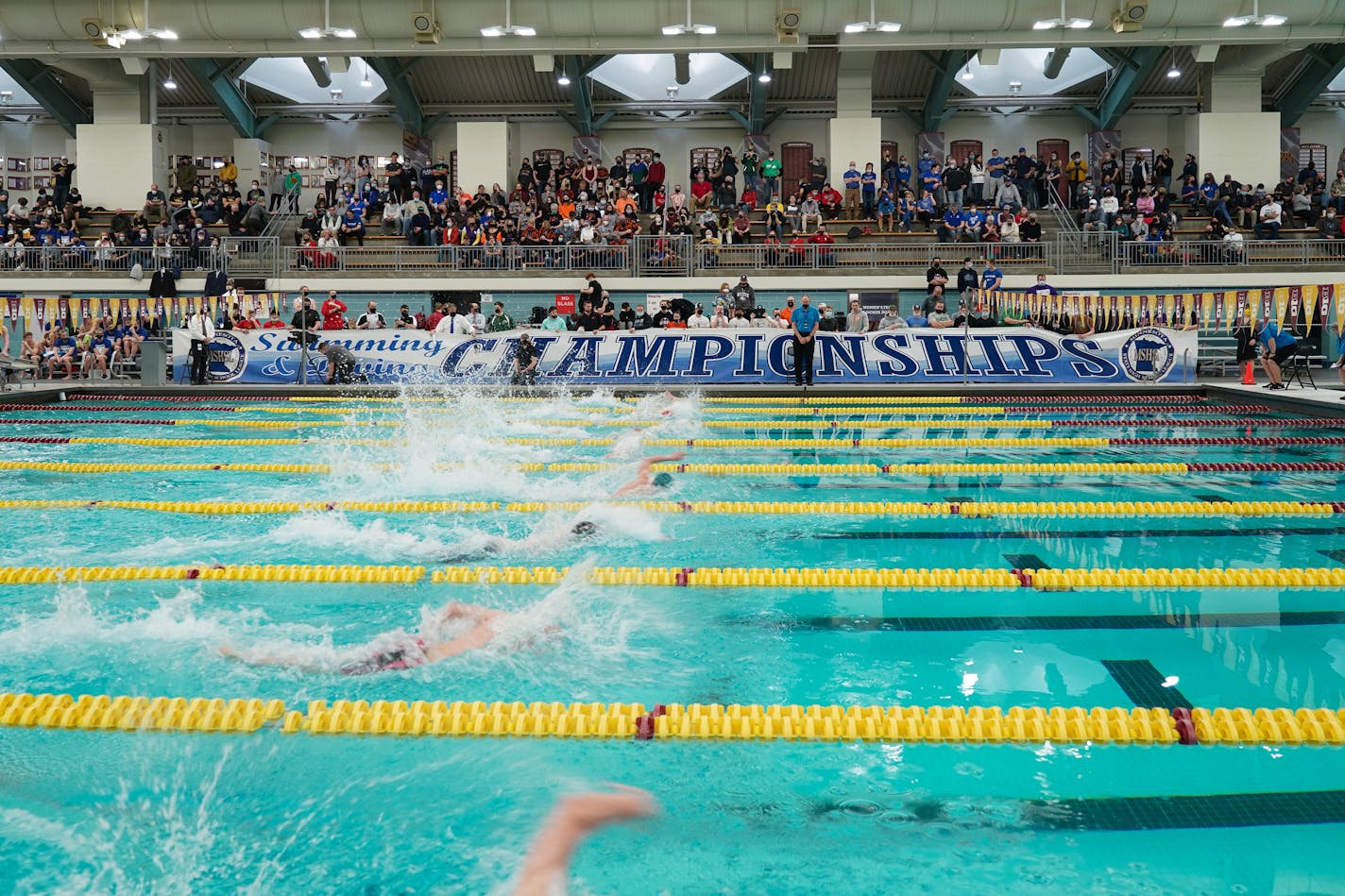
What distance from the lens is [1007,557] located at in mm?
5621

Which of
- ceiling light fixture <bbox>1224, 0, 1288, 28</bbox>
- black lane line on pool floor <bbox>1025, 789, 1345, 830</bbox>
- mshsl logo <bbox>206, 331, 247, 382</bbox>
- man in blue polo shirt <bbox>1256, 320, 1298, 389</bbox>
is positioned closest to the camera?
black lane line on pool floor <bbox>1025, 789, 1345, 830</bbox>

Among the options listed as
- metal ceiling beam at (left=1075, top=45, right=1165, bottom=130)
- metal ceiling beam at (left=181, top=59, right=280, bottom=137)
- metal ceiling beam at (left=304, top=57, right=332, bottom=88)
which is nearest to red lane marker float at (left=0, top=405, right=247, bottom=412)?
metal ceiling beam at (left=181, top=59, right=280, bottom=137)

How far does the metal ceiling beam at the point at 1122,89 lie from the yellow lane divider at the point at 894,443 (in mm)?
14827

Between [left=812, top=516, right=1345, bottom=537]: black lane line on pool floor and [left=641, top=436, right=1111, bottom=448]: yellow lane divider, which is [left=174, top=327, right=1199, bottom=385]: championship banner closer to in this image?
[left=641, top=436, right=1111, bottom=448]: yellow lane divider

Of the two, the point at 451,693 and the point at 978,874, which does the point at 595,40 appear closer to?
the point at 451,693

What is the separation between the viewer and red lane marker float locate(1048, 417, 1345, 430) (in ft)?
34.7

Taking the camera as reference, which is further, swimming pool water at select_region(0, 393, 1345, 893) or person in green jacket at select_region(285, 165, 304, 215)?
person in green jacket at select_region(285, 165, 304, 215)

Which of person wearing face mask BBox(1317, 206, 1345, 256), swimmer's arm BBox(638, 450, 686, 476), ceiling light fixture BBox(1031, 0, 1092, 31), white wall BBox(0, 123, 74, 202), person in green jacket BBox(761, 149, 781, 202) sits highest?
ceiling light fixture BBox(1031, 0, 1092, 31)

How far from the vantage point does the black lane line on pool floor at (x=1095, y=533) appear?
6.13 metres

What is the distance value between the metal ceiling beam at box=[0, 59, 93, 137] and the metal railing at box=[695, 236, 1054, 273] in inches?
595

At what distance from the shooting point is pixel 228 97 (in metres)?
23.9

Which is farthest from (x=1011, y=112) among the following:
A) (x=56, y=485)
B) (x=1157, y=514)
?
(x=56, y=485)

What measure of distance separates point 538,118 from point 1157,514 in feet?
72.6

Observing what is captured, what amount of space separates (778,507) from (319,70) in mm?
21114
